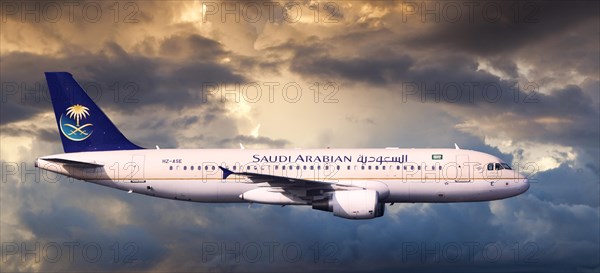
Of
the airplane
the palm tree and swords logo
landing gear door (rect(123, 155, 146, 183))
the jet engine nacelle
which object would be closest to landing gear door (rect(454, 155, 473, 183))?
the airplane

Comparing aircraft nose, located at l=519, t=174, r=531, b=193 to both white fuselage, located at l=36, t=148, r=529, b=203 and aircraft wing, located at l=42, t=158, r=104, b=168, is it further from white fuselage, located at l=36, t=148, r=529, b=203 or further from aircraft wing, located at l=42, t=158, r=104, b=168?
aircraft wing, located at l=42, t=158, r=104, b=168

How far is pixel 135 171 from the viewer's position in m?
46.2

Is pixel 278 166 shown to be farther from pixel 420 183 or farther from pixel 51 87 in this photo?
pixel 51 87

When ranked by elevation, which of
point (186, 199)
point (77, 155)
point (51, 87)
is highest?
point (51, 87)

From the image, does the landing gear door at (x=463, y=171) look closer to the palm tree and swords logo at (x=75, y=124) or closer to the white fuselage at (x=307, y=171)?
the white fuselage at (x=307, y=171)

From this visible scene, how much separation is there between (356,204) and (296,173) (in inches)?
198

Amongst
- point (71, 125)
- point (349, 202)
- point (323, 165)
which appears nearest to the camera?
point (349, 202)

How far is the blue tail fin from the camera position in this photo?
47.7 m

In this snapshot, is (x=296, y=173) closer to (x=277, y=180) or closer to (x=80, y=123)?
(x=277, y=180)

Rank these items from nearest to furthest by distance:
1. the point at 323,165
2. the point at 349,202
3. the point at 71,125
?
the point at 349,202, the point at 323,165, the point at 71,125

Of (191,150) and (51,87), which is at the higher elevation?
(51,87)

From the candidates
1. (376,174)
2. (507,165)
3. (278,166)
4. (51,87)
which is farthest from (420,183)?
(51,87)

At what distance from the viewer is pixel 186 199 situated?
152ft

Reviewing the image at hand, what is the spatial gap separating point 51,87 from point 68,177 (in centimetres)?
675
